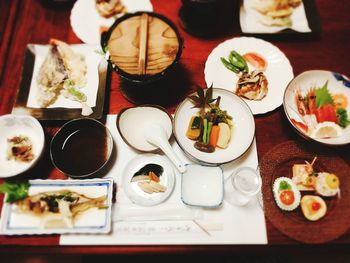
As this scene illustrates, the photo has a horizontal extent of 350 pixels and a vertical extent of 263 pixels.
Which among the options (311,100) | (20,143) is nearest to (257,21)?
(311,100)

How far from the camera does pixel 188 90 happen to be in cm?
178

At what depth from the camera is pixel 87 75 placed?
1.77m

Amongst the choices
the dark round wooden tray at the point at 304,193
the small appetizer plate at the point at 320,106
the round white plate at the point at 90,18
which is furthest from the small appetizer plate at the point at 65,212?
the small appetizer plate at the point at 320,106

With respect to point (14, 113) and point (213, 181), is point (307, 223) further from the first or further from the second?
point (14, 113)

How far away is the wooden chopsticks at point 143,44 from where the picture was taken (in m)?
1.54

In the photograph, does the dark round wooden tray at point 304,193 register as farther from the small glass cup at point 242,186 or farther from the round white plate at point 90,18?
the round white plate at point 90,18

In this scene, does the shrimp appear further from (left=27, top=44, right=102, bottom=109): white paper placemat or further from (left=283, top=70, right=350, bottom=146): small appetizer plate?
(left=27, top=44, right=102, bottom=109): white paper placemat

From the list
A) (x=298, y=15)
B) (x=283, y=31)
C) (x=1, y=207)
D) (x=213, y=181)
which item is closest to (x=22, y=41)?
(x=1, y=207)

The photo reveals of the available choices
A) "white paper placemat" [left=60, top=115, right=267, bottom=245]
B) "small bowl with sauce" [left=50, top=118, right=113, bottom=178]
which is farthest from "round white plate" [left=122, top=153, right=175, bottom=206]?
"small bowl with sauce" [left=50, top=118, right=113, bottom=178]

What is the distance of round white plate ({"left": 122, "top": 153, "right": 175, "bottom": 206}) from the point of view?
150cm

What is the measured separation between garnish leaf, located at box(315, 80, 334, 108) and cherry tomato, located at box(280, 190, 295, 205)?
543 millimetres


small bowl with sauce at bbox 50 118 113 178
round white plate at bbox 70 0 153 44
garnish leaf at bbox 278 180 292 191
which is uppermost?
round white plate at bbox 70 0 153 44

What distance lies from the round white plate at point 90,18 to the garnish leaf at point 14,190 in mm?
914

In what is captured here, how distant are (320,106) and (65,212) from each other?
4.66 feet
